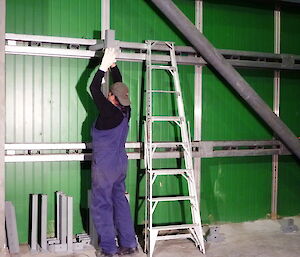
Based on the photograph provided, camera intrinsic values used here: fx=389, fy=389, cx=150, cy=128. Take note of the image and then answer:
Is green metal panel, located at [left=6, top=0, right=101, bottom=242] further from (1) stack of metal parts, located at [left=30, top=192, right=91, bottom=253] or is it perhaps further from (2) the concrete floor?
(2) the concrete floor

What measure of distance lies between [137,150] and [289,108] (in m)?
2.90

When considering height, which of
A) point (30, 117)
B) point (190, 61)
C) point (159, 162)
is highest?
point (190, 61)

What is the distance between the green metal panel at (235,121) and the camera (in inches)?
253

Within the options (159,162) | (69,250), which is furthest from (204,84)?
(69,250)

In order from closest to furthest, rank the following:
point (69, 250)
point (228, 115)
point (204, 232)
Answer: point (69, 250) < point (204, 232) < point (228, 115)

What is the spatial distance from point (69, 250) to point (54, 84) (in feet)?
7.63

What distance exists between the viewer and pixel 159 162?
6.18m

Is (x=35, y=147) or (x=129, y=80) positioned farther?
(x=129, y=80)

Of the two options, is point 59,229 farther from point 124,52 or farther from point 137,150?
point 124,52

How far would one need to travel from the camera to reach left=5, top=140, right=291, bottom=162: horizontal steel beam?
5387 millimetres

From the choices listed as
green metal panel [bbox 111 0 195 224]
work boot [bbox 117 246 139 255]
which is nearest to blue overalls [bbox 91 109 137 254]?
work boot [bbox 117 246 139 255]

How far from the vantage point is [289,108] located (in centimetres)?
691

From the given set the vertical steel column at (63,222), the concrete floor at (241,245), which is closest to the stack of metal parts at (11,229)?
the concrete floor at (241,245)

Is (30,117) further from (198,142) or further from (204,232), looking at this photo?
(204,232)
